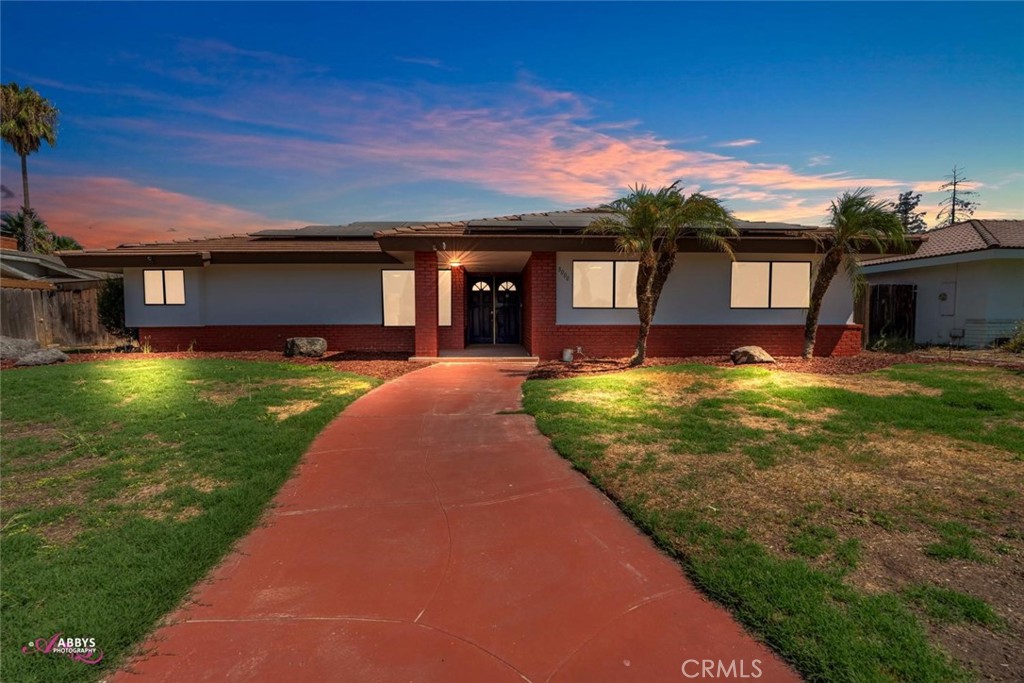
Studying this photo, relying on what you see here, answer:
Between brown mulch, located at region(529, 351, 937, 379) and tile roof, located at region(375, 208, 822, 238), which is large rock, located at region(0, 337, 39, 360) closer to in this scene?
tile roof, located at region(375, 208, 822, 238)

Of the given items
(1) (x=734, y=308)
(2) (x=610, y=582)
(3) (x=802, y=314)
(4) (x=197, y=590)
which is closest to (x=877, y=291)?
(3) (x=802, y=314)

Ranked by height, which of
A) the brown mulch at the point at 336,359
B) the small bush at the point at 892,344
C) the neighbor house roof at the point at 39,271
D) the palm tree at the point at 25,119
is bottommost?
the brown mulch at the point at 336,359

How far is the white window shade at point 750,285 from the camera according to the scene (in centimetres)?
1365

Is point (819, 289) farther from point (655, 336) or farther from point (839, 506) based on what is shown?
point (839, 506)

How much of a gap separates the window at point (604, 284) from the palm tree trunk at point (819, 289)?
4352 mm

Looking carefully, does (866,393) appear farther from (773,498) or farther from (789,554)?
(789,554)

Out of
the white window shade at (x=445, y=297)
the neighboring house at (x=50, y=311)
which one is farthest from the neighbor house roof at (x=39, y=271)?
the white window shade at (x=445, y=297)

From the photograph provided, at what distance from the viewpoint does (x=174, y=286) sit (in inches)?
585

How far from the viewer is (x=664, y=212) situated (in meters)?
10.5

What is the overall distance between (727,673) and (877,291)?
20165 millimetres

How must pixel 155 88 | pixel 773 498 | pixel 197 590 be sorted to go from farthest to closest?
1. pixel 155 88
2. pixel 773 498
3. pixel 197 590

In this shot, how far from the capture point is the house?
12617mm

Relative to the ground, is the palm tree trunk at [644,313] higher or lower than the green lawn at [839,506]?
higher

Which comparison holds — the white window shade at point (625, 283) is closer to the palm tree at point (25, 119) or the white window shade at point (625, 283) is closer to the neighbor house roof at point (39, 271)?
the neighbor house roof at point (39, 271)
